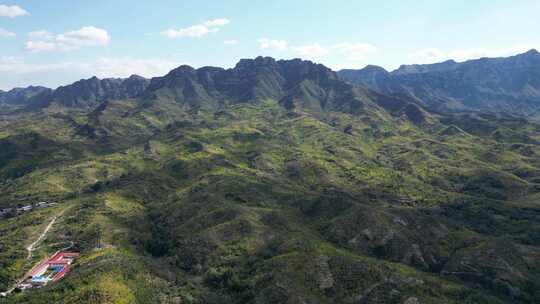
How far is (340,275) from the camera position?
6590 inches

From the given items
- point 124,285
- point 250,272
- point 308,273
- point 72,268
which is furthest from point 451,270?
point 72,268

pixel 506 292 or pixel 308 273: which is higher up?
pixel 308 273

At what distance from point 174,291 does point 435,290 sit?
329 feet

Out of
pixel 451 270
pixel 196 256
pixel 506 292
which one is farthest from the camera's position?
pixel 196 256

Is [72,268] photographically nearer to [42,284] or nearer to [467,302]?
[42,284]

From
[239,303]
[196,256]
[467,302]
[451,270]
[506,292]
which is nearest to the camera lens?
[467,302]

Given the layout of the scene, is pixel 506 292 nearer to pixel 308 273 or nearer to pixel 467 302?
pixel 467 302

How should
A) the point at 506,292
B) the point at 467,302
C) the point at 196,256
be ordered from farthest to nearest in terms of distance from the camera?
the point at 196,256 → the point at 506,292 → the point at 467,302

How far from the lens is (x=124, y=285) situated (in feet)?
508

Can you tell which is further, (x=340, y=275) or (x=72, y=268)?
(x=72, y=268)

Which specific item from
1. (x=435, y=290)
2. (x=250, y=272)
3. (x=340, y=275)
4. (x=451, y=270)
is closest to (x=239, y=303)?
(x=250, y=272)

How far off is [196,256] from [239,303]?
4383 cm

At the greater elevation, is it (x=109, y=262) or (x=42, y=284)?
(x=109, y=262)

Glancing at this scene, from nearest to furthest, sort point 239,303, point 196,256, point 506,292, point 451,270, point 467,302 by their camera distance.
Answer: point 467,302, point 239,303, point 506,292, point 451,270, point 196,256
